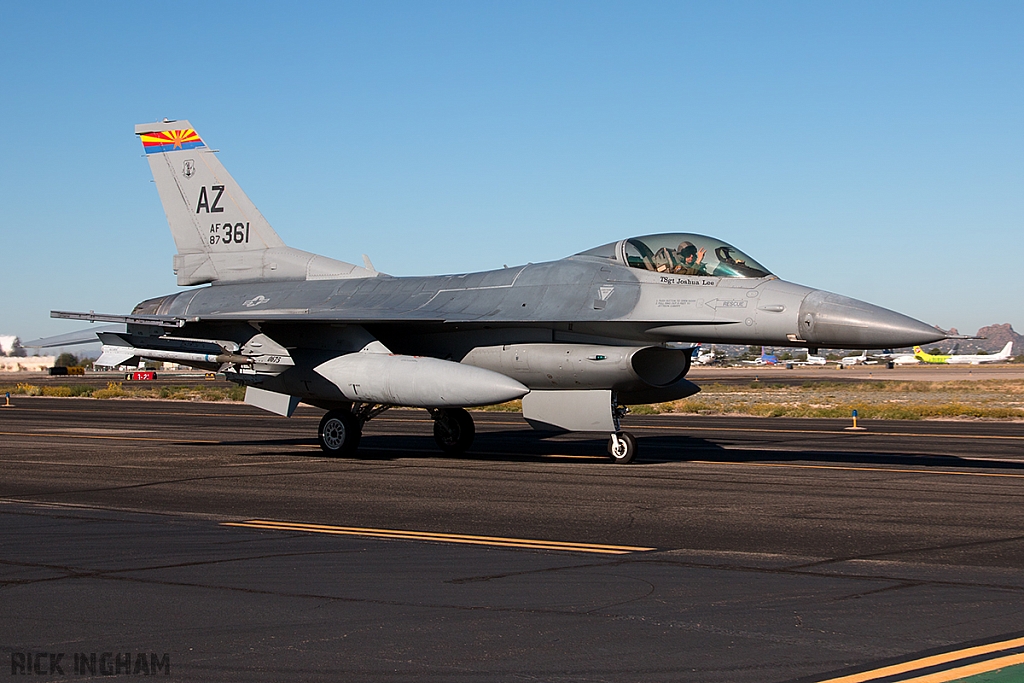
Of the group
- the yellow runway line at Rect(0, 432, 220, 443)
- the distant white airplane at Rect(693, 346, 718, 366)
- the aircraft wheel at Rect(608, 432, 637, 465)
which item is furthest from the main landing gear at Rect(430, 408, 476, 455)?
the distant white airplane at Rect(693, 346, 718, 366)

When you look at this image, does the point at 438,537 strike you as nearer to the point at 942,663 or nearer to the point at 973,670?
the point at 942,663

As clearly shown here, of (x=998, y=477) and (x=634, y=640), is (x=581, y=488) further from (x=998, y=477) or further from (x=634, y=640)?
(x=634, y=640)

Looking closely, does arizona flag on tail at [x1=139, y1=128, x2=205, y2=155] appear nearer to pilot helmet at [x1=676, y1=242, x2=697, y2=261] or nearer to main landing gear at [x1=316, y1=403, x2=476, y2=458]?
main landing gear at [x1=316, y1=403, x2=476, y2=458]

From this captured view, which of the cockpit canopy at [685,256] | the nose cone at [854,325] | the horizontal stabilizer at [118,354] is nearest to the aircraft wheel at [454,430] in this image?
the cockpit canopy at [685,256]

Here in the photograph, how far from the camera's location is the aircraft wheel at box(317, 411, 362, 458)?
18391mm

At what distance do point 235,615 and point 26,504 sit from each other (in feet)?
21.6

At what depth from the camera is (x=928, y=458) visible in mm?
17281

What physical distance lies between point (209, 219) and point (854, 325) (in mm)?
13290


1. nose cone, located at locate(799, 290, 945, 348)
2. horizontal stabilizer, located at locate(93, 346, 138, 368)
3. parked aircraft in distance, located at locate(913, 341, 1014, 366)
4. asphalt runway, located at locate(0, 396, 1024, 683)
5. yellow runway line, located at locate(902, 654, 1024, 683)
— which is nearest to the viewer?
yellow runway line, located at locate(902, 654, 1024, 683)

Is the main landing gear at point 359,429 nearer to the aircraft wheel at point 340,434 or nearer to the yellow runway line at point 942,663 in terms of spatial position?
the aircraft wheel at point 340,434

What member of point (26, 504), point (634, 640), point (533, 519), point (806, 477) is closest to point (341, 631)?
point (634, 640)

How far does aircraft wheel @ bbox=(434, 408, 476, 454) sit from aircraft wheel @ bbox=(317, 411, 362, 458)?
1454 millimetres

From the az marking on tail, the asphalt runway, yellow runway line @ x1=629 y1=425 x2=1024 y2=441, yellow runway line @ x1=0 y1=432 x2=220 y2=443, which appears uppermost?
the az marking on tail

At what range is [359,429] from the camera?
61.1 ft
